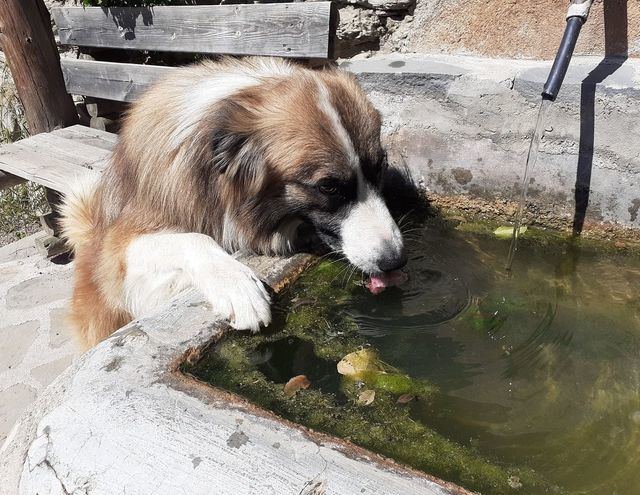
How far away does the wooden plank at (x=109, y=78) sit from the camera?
4.51 m

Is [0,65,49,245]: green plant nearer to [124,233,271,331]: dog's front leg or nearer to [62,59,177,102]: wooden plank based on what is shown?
[62,59,177,102]: wooden plank

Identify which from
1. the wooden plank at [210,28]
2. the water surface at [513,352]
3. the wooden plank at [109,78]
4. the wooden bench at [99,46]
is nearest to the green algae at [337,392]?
the water surface at [513,352]

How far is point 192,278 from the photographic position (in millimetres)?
2148

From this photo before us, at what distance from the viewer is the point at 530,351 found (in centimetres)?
196

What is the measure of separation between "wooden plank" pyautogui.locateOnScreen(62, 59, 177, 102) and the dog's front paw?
2.80 m

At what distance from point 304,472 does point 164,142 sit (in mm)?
1702

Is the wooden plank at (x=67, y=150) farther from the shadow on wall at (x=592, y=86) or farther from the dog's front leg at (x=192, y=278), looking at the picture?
the shadow on wall at (x=592, y=86)

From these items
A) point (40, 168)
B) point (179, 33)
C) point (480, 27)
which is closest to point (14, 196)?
point (40, 168)

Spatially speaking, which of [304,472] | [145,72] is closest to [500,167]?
[304,472]

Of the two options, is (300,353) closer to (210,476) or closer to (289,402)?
(289,402)

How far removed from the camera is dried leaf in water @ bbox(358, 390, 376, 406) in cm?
155

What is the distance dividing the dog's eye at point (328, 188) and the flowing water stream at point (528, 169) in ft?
3.03

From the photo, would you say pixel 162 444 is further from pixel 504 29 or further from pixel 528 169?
pixel 504 29

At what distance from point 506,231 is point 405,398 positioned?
1.60 metres
